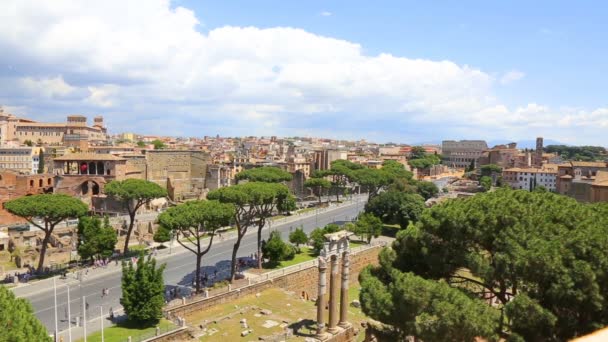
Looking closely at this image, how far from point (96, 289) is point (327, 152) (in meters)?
66.0

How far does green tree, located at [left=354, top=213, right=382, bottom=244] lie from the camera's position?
41.1m

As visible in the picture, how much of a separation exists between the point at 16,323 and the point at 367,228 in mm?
31655

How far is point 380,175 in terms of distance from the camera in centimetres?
6222

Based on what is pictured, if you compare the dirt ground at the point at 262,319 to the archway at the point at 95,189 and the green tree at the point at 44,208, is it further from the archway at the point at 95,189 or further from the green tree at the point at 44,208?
the archway at the point at 95,189

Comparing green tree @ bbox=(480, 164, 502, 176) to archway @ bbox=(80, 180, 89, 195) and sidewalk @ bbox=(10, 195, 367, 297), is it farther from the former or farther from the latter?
archway @ bbox=(80, 180, 89, 195)

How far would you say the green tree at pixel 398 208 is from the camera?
46.8 metres

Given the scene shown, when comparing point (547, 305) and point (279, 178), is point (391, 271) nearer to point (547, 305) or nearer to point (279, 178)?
point (547, 305)

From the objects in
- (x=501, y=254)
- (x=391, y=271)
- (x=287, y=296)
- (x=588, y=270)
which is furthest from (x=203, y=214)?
(x=588, y=270)

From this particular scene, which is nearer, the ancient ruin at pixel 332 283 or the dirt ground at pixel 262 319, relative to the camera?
the ancient ruin at pixel 332 283

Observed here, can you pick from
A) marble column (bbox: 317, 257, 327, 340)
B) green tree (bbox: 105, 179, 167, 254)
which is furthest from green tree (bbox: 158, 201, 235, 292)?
green tree (bbox: 105, 179, 167, 254)

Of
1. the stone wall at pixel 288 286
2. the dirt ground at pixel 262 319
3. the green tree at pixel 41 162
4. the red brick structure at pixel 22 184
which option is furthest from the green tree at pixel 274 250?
the green tree at pixel 41 162

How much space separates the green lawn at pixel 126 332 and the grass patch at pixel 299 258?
1176 cm

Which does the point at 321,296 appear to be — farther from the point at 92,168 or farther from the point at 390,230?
the point at 92,168

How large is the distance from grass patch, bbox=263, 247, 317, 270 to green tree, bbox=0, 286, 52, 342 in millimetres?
21158
